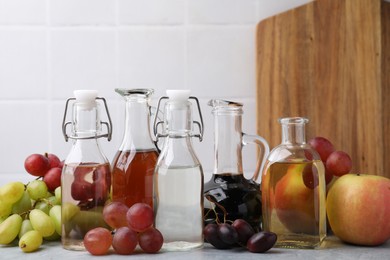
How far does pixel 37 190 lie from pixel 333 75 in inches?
32.3

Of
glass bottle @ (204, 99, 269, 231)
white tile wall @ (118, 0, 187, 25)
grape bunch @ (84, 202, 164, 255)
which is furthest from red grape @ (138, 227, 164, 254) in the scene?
white tile wall @ (118, 0, 187, 25)

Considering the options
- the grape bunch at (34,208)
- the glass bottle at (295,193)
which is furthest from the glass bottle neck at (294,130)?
the grape bunch at (34,208)

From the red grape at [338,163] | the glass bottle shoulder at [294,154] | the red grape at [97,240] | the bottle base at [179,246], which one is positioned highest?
the glass bottle shoulder at [294,154]

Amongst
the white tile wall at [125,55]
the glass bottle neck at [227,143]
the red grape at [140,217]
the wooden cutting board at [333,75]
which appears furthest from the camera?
the white tile wall at [125,55]

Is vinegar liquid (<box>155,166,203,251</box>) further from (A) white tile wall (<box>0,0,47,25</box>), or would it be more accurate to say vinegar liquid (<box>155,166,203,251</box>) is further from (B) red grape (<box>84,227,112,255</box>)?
(A) white tile wall (<box>0,0,47,25</box>)

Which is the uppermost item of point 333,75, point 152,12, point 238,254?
point 152,12

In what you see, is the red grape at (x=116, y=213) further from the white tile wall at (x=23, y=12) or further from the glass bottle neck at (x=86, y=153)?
the white tile wall at (x=23, y=12)

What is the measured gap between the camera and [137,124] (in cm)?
97

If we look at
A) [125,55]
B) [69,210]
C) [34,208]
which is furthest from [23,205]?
[125,55]

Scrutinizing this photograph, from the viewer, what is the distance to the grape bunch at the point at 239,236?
2.95 ft

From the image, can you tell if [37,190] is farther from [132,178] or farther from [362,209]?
[362,209]

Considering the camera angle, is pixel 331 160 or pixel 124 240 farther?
pixel 331 160

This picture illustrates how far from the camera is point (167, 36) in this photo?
165cm

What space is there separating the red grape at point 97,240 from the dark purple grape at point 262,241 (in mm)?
193
